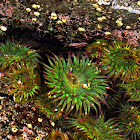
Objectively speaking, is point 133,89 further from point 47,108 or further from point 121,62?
point 47,108

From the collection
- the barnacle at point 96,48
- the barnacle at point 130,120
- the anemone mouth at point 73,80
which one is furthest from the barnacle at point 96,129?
the barnacle at point 96,48

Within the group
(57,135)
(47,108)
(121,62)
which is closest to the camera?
(57,135)

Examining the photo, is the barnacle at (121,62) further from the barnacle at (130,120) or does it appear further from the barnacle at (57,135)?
the barnacle at (57,135)

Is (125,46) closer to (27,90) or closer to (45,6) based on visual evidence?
(45,6)

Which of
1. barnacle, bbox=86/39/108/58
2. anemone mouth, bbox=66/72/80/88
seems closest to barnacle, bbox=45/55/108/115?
anemone mouth, bbox=66/72/80/88

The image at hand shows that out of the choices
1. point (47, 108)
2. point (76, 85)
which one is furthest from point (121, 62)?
point (47, 108)

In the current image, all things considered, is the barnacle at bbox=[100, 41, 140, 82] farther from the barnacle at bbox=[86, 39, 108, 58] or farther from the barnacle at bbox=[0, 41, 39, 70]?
the barnacle at bbox=[0, 41, 39, 70]
